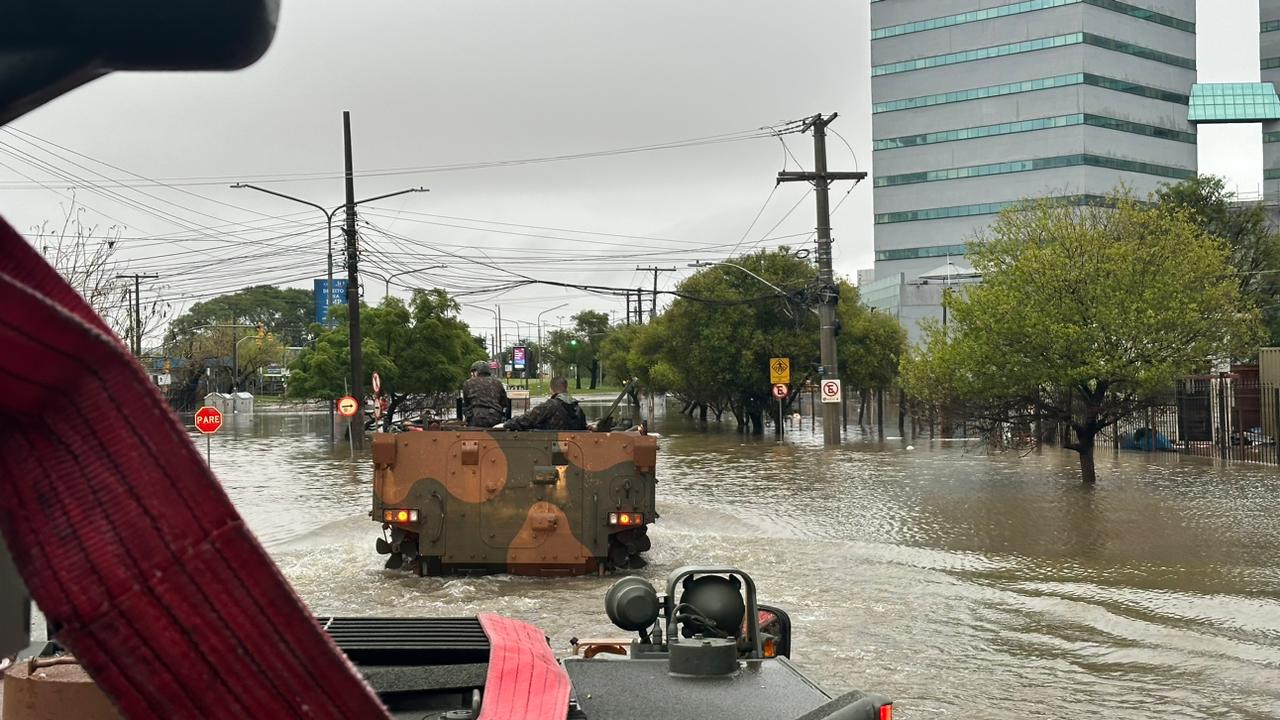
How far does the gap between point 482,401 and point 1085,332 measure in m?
12.8

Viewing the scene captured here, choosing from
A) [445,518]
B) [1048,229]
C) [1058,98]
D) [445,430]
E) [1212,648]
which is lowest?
[1212,648]

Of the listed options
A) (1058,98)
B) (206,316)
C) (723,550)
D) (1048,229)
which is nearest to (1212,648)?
(723,550)

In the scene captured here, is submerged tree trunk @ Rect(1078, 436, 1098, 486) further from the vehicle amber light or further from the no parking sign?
the vehicle amber light

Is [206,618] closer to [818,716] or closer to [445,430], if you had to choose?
[818,716]

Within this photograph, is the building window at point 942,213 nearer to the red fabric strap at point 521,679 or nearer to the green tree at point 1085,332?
the green tree at point 1085,332

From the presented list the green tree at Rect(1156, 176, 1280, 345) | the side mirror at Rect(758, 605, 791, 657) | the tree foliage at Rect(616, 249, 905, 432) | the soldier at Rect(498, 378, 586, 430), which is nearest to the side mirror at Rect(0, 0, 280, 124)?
the side mirror at Rect(758, 605, 791, 657)

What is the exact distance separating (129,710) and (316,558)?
1512cm

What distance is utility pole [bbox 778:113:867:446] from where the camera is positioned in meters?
34.2

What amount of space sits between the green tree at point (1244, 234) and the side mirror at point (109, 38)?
159ft

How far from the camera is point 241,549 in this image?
914 mm

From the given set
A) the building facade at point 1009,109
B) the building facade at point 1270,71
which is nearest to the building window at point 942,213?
the building facade at point 1009,109

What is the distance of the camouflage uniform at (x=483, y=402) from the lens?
1424 centimetres

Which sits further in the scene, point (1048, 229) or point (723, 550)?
point (1048, 229)

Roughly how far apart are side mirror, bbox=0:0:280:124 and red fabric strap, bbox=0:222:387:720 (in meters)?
0.13
